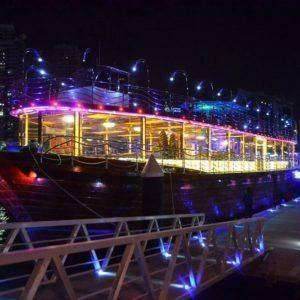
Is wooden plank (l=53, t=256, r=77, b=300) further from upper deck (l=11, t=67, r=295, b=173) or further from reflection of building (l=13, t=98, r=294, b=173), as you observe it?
upper deck (l=11, t=67, r=295, b=173)

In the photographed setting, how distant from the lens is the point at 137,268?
791cm

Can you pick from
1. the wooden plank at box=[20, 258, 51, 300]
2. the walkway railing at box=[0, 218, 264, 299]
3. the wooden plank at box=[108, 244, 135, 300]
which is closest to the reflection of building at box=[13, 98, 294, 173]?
the walkway railing at box=[0, 218, 264, 299]

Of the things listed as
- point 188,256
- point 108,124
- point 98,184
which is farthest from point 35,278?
point 108,124

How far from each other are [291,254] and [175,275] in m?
4.12

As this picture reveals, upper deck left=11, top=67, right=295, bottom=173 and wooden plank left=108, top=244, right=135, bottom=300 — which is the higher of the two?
upper deck left=11, top=67, right=295, bottom=173

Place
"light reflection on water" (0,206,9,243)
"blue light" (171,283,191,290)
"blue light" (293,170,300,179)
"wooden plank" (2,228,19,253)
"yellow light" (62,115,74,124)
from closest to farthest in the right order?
"wooden plank" (2,228,19,253) → "blue light" (171,283,191,290) → "yellow light" (62,115,74,124) → "light reflection on water" (0,206,9,243) → "blue light" (293,170,300,179)

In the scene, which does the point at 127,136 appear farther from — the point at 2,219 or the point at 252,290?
the point at 252,290

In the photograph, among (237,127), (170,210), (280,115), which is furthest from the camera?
(280,115)

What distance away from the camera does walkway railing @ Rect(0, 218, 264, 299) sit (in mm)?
3564

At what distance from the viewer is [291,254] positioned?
1042 centimetres

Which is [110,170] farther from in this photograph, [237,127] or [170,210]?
[237,127]

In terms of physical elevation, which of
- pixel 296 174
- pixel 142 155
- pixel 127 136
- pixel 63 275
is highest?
pixel 127 136

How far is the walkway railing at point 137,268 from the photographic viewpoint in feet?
11.7

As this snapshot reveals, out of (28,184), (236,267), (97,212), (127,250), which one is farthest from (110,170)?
(127,250)
